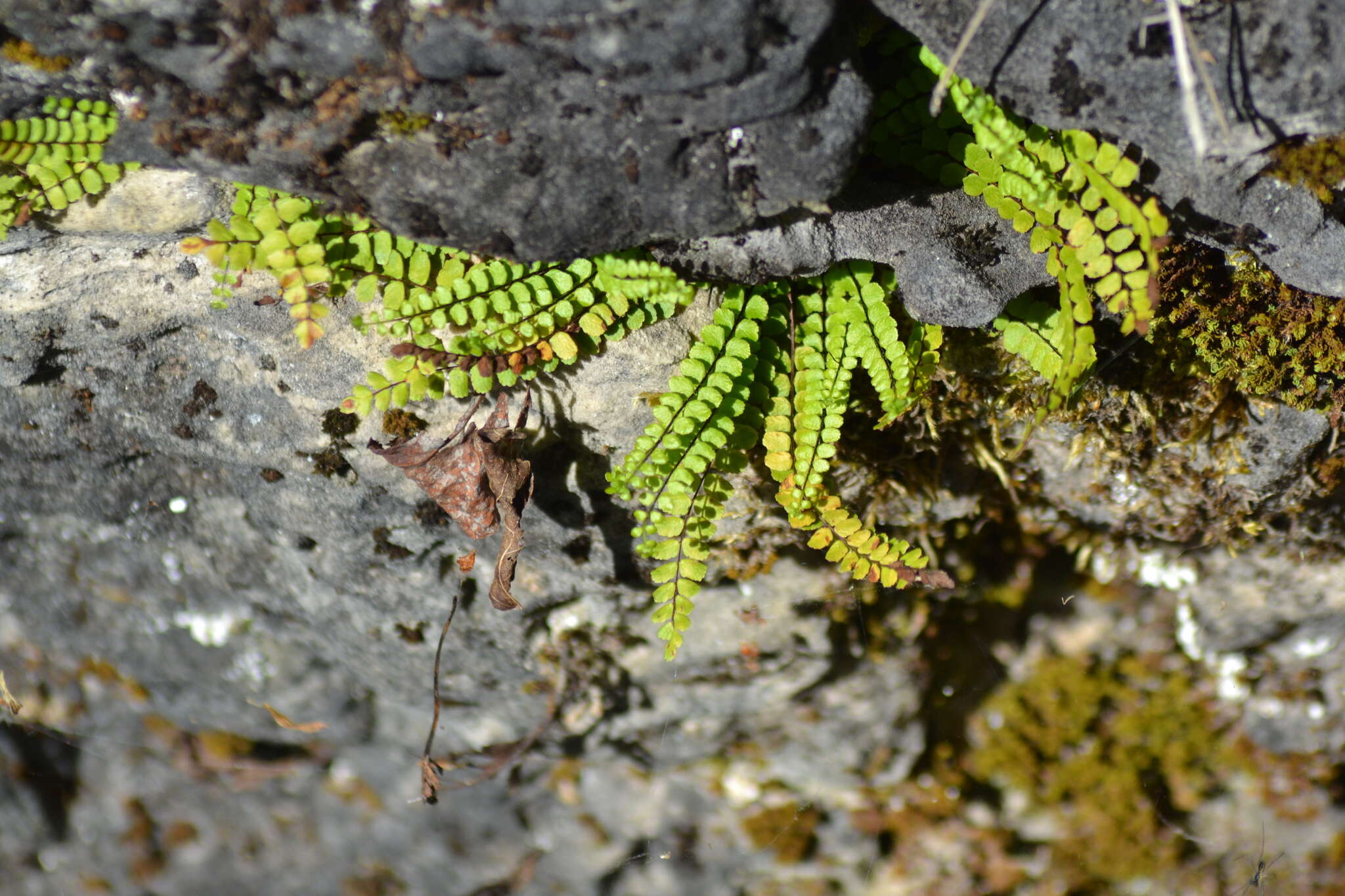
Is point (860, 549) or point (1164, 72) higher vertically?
point (1164, 72)

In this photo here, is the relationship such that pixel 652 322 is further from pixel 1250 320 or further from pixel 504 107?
pixel 1250 320

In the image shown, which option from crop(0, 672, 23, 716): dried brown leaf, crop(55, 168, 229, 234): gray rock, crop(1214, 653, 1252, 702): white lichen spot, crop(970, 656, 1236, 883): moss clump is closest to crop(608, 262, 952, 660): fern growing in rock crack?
crop(55, 168, 229, 234): gray rock

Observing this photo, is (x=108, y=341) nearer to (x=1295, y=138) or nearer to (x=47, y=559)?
(x=47, y=559)

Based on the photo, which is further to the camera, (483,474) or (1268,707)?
(1268,707)

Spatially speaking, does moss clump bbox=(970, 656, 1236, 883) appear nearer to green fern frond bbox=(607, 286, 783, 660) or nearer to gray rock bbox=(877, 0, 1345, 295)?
green fern frond bbox=(607, 286, 783, 660)

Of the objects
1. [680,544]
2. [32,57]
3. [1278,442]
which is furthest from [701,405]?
[1278,442]

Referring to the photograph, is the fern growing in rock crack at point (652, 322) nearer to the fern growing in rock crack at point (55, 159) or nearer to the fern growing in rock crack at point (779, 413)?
the fern growing in rock crack at point (779, 413)

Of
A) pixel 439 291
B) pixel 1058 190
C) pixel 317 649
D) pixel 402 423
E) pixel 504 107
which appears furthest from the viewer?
pixel 317 649
